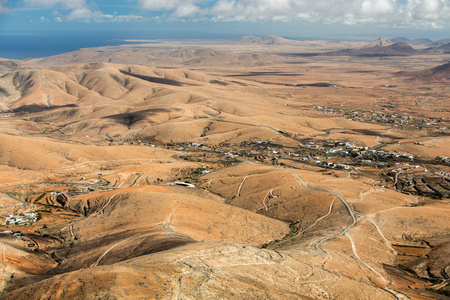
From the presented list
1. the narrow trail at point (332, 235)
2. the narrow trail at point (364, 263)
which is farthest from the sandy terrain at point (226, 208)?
the narrow trail at point (332, 235)

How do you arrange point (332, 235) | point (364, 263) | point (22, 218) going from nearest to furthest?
point (364, 263) → point (332, 235) → point (22, 218)

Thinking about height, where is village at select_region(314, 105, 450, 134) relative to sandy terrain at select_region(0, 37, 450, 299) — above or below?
below

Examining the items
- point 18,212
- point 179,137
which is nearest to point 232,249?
point 18,212

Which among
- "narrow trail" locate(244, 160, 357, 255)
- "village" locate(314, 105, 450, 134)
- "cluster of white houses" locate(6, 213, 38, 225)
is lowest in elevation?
"village" locate(314, 105, 450, 134)

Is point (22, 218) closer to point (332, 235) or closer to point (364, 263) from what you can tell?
point (332, 235)

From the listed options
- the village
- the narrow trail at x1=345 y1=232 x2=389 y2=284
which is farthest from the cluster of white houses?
the village

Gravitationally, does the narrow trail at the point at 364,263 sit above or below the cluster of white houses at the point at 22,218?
above

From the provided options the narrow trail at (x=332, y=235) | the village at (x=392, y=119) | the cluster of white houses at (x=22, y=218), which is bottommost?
the village at (x=392, y=119)

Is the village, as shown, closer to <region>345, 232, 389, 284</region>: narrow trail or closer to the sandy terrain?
the sandy terrain

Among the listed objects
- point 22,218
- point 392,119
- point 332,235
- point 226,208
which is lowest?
point 392,119

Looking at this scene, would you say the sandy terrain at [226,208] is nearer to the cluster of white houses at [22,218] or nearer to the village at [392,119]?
the cluster of white houses at [22,218]

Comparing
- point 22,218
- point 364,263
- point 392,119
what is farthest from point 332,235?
point 392,119

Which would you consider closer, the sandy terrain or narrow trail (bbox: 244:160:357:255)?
the sandy terrain

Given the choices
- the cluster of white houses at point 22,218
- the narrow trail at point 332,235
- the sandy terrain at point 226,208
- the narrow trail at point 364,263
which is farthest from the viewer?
the cluster of white houses at point 22,218
